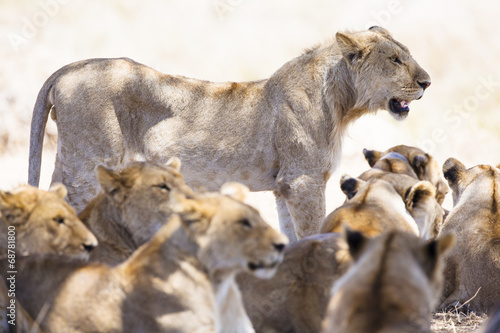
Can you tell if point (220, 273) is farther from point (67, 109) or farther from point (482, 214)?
point (67, 109)

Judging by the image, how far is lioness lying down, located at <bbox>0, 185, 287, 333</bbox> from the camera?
4.41 metres

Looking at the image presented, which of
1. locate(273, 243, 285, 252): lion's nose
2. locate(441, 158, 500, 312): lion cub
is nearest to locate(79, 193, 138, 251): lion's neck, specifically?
locate(273, 243, 285, 252): lion's nose

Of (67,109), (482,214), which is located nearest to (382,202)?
(482,214)

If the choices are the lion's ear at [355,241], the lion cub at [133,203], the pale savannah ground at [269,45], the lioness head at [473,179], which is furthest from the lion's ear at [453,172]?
the pale savannah ground at [269,45]

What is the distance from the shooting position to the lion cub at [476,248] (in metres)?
6.48

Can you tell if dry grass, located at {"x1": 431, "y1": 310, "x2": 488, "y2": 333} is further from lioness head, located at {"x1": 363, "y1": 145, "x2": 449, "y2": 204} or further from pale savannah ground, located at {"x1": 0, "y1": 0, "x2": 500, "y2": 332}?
pale savannah ground, located at {"x1": 0, "y1": 0, "x2": 500, "y2": 332}

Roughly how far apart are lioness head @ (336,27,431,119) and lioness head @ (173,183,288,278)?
3557 millimetres

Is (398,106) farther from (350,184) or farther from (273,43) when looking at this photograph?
(273,43)

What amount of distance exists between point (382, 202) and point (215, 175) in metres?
2.17

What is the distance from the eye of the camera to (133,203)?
5.36 metres

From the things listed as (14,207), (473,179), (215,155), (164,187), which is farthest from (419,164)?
(14,207)

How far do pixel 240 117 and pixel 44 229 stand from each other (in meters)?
Result: 3.22

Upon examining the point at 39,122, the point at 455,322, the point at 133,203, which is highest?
the point at 39,122

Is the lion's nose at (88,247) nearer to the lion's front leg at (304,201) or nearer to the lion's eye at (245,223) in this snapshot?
the lion's eye at (245,223)
